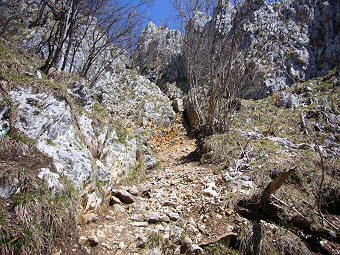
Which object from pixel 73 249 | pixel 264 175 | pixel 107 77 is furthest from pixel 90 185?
pixel 107 77

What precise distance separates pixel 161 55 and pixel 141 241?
14796 millimetres

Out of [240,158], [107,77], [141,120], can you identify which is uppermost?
[107,77]

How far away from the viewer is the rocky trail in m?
3.57

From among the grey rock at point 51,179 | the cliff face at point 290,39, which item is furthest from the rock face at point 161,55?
the grey rock at point 51,179

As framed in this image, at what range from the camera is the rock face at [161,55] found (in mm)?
16188

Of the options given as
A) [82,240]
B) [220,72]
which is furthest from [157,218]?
[220,72]

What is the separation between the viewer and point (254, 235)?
408 cm

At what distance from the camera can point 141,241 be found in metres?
3.59

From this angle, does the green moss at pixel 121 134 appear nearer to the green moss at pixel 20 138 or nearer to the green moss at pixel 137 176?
the green moss at pixel 137 176

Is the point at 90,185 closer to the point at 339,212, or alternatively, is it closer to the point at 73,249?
the point at 73,249

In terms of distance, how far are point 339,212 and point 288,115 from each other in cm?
473

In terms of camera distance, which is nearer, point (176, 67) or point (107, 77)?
point (107, 77)

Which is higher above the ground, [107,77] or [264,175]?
[107,77]

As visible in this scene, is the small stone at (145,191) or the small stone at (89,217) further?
the small stone at (145,191)
